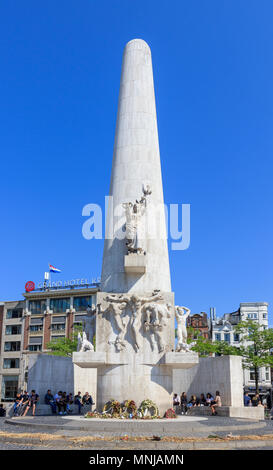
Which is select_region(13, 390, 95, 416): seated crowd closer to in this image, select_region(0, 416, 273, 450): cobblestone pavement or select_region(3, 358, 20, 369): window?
select_region(0, 416, 273, 450): cobblestone pavement

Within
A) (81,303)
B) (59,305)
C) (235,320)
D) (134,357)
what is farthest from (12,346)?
(134,357)

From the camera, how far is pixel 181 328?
20.6 m

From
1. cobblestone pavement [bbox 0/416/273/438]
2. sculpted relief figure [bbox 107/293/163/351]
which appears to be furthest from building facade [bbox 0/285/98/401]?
cobblestone pavement [bbox 0/416/273/438]

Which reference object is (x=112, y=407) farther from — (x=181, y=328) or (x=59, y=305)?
(x=59, y=305)

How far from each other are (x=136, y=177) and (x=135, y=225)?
8.74ft

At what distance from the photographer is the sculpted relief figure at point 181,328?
20.0 meters

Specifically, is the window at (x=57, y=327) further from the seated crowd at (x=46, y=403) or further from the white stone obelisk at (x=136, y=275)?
the white stone obelisk at (x=136, y=275)

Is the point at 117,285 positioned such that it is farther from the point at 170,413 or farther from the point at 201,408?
the point at 201,408

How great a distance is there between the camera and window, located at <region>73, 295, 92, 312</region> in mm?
78225

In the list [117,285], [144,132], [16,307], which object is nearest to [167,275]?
[117,285]

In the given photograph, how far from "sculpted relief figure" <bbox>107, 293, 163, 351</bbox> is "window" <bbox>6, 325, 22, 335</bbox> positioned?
216 ft

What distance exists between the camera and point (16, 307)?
8400cm

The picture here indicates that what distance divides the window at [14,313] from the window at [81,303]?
Answer: 36.5 feet

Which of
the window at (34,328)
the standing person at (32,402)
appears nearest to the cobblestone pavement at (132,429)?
the standing person at (32,402)
